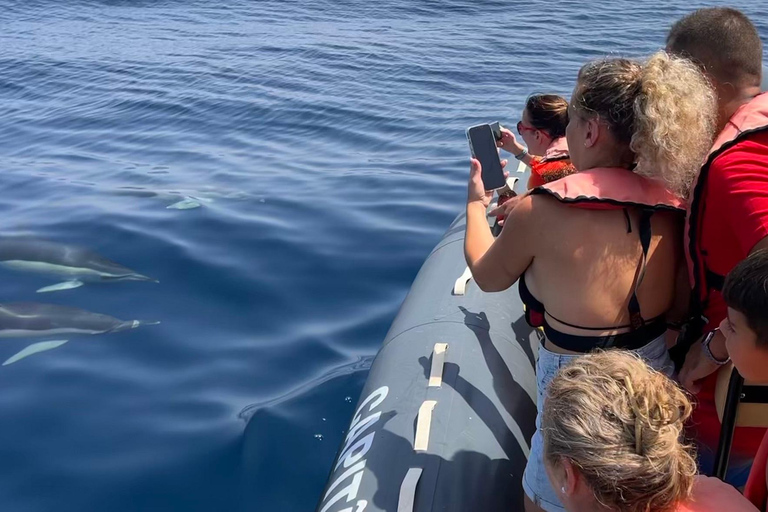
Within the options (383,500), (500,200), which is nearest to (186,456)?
(383,500)

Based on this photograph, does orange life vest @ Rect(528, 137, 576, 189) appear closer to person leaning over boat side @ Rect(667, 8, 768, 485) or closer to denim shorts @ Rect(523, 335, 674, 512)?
person leaning over boat side @ Rect(667, 8, 768, 485)

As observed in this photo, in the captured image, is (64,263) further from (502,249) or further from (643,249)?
(643,249)

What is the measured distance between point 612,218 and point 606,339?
0.39 meters

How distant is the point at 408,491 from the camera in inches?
110

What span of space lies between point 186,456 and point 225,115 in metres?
7.64

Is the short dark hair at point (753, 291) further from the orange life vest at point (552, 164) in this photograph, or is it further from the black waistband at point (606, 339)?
the orange life vest at point (552, 164)

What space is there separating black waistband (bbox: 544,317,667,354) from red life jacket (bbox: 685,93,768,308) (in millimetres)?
180

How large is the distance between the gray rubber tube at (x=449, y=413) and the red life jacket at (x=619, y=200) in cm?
64

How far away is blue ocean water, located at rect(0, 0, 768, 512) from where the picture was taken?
4.22 metres

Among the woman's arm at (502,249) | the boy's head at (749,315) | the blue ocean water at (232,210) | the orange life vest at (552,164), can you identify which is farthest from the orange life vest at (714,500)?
the orange life vest at (552,164)

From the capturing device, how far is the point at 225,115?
11.1 metres

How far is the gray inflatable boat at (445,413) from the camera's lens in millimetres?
2859

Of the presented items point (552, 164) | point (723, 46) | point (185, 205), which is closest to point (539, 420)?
point (723, 46)

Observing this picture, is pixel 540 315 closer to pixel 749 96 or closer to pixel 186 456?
pixel 749 96
